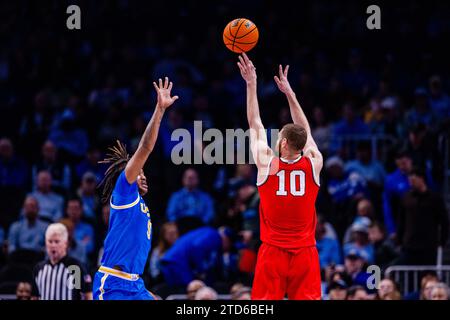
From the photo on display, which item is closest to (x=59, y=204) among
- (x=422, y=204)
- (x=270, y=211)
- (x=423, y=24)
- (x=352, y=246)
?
(x=352, y=246)

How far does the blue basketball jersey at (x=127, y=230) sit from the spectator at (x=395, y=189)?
7061mm

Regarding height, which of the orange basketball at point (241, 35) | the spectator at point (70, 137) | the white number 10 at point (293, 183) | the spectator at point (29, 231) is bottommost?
the spectator at point (29, 231)

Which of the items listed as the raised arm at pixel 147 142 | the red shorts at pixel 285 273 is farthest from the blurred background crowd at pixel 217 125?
the raised arm at pixel 147 142

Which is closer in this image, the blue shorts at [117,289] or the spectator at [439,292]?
the blue shorts at [117,289]

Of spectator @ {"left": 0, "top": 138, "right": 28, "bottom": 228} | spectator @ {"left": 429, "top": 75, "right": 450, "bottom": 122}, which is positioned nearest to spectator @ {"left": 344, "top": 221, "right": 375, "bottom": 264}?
spectator @ {"left": 429, "top": 75, "right": 450, "bottom": 122}

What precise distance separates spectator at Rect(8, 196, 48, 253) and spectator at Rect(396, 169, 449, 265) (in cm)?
531

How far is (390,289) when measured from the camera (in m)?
12.7

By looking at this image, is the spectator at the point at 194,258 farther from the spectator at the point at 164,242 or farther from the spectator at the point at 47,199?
the spectator at the point at 47,199

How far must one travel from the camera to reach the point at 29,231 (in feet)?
50.7

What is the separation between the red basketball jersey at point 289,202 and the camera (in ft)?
32.9

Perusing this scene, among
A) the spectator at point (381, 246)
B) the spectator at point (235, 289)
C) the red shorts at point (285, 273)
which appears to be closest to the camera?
the red shorts at point (285, 273)

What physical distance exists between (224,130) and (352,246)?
3.95 m

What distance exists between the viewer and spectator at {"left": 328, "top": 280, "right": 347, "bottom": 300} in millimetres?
13211
